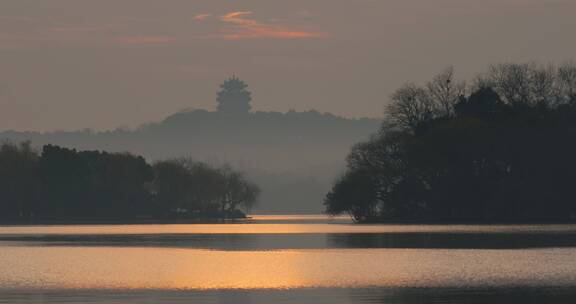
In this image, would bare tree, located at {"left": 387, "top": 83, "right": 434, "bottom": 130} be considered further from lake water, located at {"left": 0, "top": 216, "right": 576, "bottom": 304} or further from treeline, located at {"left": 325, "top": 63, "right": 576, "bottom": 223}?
lake water, located at {"left": 0, "top": 216, "right": 576, "bottom": 304}

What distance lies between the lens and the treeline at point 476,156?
14650 cm

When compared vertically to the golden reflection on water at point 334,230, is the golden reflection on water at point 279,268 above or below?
above

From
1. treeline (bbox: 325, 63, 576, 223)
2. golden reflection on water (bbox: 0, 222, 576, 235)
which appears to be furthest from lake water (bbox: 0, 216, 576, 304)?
treeline (bbox: 325, 63, 576, 223)

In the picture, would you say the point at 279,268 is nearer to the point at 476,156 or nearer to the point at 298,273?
the point at 298,273

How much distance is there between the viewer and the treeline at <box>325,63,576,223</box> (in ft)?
481

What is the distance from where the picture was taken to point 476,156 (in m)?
149

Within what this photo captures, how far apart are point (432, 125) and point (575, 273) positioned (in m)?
97.0

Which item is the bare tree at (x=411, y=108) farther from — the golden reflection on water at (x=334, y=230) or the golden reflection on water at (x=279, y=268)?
the golden reflection on water at (x=279, y=268)

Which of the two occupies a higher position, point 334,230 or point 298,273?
point 298,273

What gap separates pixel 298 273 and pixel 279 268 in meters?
4.38

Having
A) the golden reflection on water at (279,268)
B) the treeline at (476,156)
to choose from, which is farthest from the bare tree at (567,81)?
the golden reflection on water at (279,268)

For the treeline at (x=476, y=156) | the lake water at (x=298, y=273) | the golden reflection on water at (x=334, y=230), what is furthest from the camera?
the treeline at (x=476, y=156)

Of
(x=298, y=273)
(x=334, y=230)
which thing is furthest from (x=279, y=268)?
(x=334, y=230)

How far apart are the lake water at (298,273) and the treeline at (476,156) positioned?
53.3m
